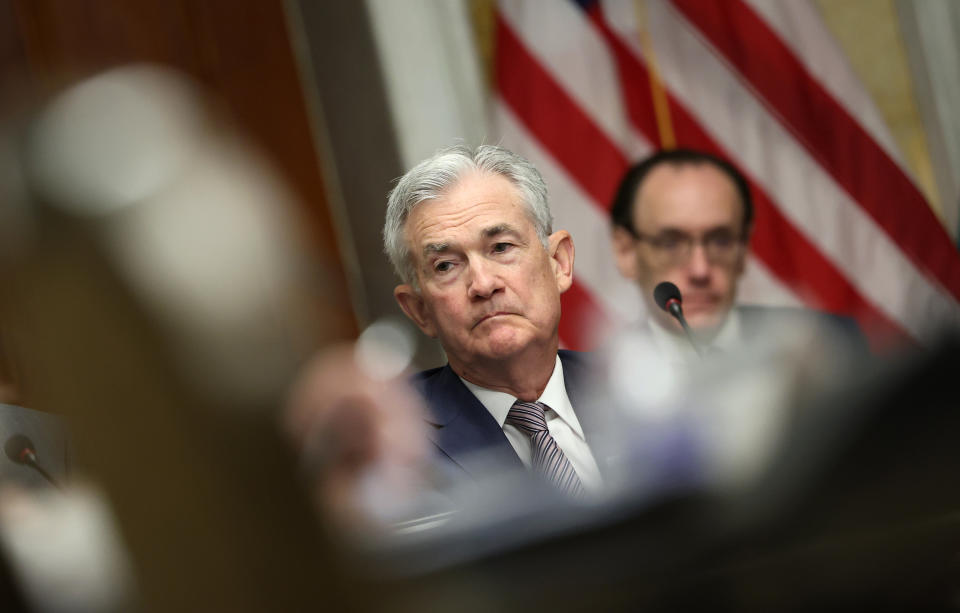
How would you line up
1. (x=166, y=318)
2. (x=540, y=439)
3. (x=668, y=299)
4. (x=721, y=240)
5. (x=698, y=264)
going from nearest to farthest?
(x=166, y=318), (x=540, y=439), (x=668, y=299), (x=698, y=264), (x=721, y=240)

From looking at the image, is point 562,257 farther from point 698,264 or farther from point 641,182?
point 641,182

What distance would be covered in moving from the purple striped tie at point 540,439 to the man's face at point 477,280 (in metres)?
0.02

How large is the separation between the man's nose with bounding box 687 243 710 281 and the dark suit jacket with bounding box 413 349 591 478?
0.44 metres

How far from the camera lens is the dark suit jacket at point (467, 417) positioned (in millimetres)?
232

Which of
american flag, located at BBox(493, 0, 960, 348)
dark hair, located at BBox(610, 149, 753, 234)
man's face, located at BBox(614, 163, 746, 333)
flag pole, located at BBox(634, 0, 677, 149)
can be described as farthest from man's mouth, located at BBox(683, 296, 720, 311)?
flag pole, located at BBox(634, 0, 677, 149)

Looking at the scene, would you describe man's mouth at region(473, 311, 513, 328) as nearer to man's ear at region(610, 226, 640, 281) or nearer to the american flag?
man's ear at region(610, 226, 640, 281)

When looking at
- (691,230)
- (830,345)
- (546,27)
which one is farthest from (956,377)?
(546,27)

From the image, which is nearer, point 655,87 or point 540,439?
point 540,439

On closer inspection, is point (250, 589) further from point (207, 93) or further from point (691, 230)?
point (691, 230)

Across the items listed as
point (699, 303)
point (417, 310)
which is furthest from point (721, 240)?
point (417, 310)

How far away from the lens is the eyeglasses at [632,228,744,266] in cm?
71

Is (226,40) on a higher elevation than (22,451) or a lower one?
higher

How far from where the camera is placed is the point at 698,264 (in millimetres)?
841

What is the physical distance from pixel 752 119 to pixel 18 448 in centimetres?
177
